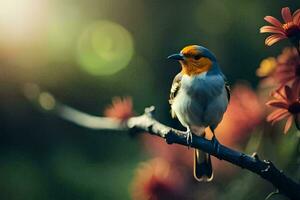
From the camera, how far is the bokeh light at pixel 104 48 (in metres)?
2.10

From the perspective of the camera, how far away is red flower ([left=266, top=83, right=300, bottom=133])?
74 cm

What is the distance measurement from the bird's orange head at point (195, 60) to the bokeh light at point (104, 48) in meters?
1.01

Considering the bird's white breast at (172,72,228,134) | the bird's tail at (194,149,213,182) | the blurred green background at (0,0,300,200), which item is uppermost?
the blurred green background at (0,0,300,200)

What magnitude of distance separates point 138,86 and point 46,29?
0.36m

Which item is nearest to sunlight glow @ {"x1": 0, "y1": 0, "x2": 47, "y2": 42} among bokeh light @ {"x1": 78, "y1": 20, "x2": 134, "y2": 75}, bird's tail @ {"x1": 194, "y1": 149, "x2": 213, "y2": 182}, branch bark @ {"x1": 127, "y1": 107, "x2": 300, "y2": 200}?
bokeh light @ {"x1": 78, "y1": 20, "x2": 134, "y2": 75}

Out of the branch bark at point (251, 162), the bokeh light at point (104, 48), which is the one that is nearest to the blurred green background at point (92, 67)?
the bokeh light at point (104, 48)

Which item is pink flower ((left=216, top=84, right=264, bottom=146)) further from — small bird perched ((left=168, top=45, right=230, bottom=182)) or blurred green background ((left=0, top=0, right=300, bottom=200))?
blurred green background ((left=0, top=0, right=300, bottom=200))

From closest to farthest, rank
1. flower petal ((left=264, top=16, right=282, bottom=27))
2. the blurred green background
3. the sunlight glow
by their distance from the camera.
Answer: flower petal ((left=264, top=16, right=282, bottom=27)), the blurred green background, the sunlight glow

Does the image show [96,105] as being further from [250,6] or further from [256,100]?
[256,100]

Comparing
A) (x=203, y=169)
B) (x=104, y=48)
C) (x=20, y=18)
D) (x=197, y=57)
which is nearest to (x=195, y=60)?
(x=197, y=57)

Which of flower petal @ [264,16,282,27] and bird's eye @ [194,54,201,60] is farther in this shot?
bird's eye @ [194,54,201,60]

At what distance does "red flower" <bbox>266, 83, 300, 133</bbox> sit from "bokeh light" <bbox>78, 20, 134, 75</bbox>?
1326 millimetres

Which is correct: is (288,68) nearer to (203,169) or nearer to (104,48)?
(203,169)

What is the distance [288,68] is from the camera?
78cm
